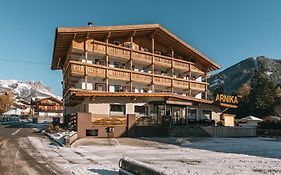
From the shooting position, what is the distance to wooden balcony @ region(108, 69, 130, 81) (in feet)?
122

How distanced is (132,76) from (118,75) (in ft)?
6.94

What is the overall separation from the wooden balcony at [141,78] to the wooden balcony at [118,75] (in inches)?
37.5

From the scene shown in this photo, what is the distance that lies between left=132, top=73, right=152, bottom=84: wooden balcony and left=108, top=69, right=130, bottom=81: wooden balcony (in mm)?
952

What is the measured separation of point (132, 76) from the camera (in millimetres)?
39156

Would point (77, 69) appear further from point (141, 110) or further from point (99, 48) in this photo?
point (141, 110)

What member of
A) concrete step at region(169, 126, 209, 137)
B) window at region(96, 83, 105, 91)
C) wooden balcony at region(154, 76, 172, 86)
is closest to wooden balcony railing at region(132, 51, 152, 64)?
wooden balcony at region(154, 76, 172, 86)

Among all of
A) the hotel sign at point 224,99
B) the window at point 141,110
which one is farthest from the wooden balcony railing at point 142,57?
the hotel sign at point 224,99

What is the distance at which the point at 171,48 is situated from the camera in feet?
149

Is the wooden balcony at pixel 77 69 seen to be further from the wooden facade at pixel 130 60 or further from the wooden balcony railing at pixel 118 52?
the wooden balcony railing at pixel 118 52

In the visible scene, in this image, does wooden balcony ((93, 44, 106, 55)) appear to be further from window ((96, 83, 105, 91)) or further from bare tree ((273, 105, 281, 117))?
bare tree ((273, 105, 281, 117))

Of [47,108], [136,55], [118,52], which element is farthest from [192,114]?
[47,108]

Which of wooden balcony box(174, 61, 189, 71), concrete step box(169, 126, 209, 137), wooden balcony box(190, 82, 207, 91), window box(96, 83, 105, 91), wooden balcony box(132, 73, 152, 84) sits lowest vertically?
concrete step box(169, 126, 209, 137)

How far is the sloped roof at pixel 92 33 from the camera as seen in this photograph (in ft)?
110

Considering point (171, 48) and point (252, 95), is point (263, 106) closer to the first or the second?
point (252, 95)
